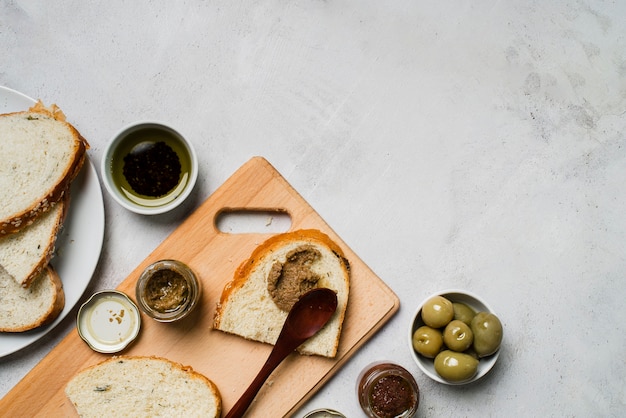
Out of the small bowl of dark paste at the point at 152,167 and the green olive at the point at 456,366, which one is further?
the small bowl of dark paste at the point at 152,167

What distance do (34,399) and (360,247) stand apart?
5.01 ft

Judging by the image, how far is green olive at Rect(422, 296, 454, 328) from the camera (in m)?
2.26

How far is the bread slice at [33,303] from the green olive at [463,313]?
1.65 m

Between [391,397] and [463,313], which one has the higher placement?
[463,313]

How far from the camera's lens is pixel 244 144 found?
2521 millimetres

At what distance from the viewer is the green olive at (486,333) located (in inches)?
87.7

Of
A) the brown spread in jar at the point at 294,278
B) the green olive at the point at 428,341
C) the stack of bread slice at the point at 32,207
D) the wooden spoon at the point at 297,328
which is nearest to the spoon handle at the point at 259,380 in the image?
the wooden spoon at the point at 297,328

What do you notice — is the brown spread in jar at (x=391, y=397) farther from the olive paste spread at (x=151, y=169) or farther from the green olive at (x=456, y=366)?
the olive paste spread at (x=151, y=169)

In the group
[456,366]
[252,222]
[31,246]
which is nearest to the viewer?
[456,366]

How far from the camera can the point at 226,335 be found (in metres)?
2.38

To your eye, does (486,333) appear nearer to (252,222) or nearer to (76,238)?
(252,222)

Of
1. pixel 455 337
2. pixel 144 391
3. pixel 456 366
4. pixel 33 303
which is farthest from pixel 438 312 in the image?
pixel 33 303

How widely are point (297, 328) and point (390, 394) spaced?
47cm

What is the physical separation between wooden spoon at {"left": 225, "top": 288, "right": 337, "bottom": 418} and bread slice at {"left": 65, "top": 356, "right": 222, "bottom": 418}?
0.14 metres
